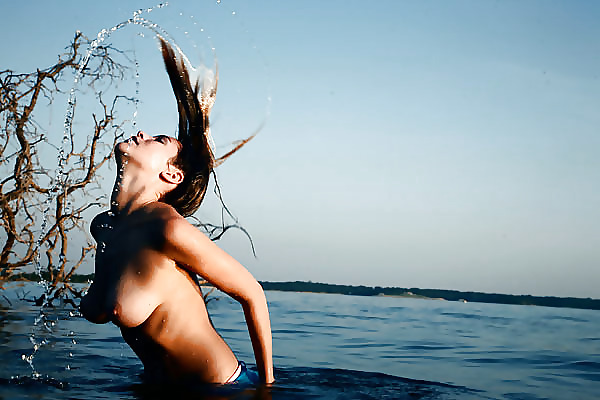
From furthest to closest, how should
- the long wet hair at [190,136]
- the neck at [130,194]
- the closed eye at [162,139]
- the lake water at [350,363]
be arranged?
the lake water at [350,363], the long wet hair at [190,136], the closed eye at [162,139], the neck at [130,194]

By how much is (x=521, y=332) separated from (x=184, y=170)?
9036mm

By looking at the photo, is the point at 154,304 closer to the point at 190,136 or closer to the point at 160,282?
the point at 160,282

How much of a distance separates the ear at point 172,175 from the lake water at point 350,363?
3.37ft

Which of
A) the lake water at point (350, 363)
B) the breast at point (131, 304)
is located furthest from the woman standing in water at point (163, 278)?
the lake water at point (350, 363)

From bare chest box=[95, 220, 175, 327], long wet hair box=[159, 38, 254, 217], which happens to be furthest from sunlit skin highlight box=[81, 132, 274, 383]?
long wet hair box=[159, 38, 254, 217]

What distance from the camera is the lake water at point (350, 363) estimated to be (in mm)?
3523

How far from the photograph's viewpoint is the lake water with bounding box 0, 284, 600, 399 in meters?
3.52

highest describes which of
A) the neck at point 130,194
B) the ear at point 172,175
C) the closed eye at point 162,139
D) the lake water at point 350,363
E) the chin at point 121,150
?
the closed eye at point 162,139

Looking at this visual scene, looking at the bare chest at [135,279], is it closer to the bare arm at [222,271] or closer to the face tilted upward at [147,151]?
the bare arm at [222,271]

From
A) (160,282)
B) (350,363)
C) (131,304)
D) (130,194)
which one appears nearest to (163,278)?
(160,282)

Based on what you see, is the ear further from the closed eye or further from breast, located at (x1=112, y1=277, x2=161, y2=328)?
breast, located at (x1=112, y1=277, x2=161, y2=328)

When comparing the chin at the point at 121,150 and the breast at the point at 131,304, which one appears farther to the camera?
the chin at the point at 121,150

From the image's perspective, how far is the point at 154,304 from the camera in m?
2.62

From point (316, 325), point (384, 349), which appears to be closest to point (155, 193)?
point (384, 349)
